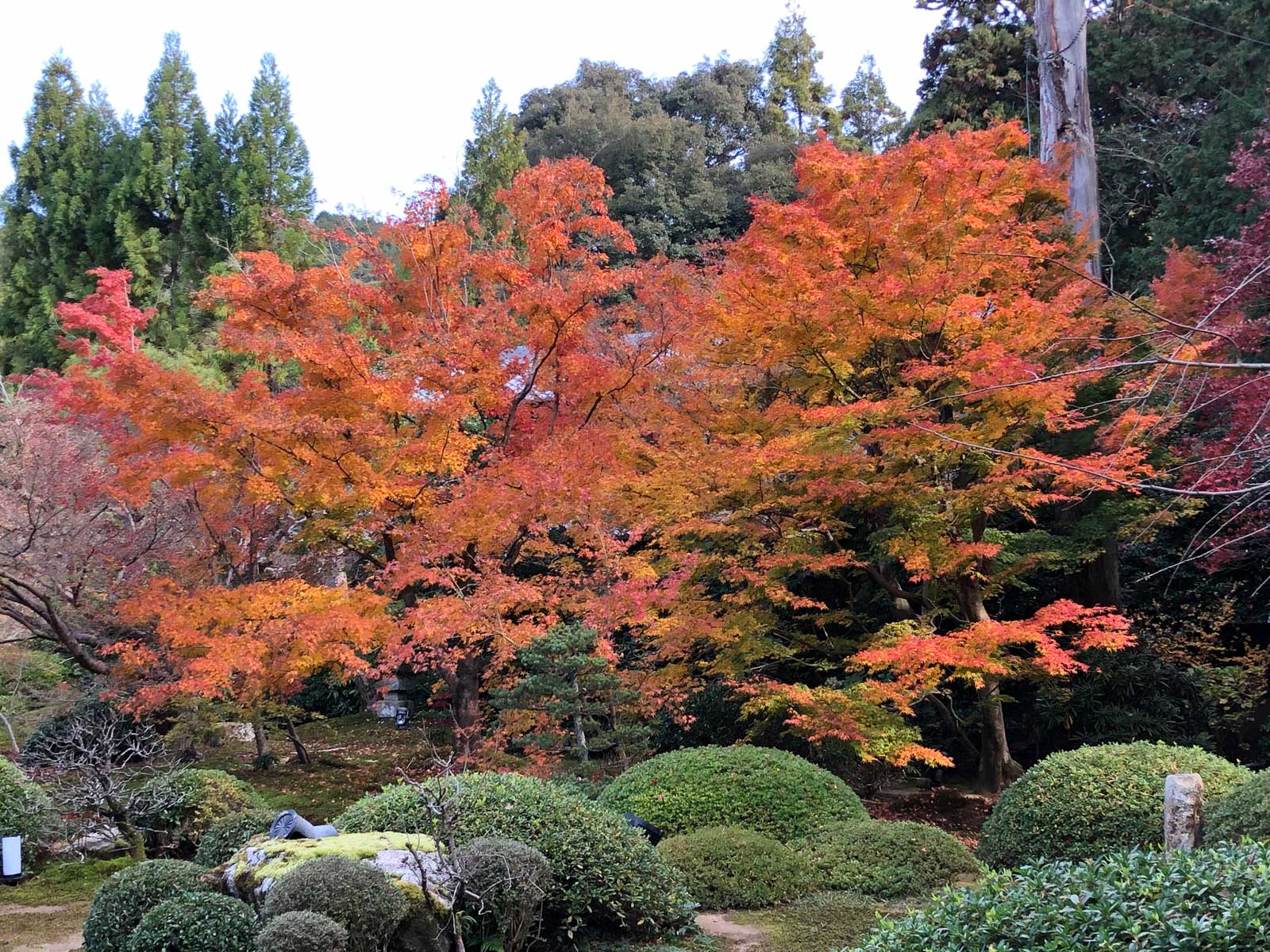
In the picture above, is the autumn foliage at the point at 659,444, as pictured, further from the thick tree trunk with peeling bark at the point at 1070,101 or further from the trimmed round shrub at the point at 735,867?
the trimmed round shrub at the point at 735,867

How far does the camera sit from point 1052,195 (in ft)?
36.3

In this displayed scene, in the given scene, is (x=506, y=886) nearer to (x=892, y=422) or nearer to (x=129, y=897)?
(x=129, y=897)

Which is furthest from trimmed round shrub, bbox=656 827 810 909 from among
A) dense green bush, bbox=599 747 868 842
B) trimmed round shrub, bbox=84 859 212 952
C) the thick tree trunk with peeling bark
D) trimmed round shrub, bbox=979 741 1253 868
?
the thick tree trunk with peeling bark

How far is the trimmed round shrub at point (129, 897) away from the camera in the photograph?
506cm

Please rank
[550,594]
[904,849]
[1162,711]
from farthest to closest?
[1162,711] < [550,594] < [904,849]

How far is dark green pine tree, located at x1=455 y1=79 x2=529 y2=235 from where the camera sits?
21094mm

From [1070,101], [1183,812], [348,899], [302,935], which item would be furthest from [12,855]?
[1070,101]

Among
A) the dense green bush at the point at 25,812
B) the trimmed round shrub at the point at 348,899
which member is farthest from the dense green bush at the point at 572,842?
the dense green bush at the point at 25,812

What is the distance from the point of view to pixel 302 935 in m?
4.23

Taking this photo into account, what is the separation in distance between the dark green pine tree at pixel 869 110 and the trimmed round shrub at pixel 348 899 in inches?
1032

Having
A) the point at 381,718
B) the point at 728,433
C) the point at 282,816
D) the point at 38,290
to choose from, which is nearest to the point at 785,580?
the point at 728,433

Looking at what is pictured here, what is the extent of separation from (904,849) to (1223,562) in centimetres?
582

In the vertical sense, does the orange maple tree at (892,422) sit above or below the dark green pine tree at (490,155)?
below

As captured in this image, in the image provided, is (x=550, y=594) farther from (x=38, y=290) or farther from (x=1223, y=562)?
(x=38, y=290)
